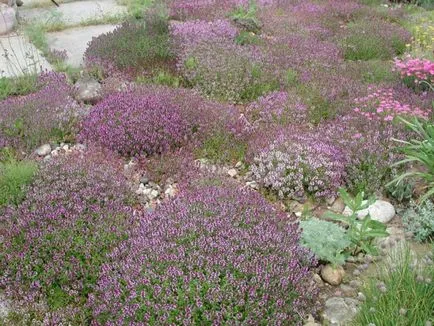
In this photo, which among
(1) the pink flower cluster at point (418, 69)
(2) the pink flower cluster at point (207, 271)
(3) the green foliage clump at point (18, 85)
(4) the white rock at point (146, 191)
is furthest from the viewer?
(3) the green foliage clump at point (18, 85)

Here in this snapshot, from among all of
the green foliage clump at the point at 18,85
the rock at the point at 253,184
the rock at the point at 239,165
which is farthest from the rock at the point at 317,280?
the green foliage clump at the point at 18,85

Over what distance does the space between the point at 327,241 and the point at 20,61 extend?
6525mm

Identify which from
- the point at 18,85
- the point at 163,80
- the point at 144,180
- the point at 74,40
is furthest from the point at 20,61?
the point at 144,180

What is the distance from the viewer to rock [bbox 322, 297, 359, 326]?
3961 millimetres

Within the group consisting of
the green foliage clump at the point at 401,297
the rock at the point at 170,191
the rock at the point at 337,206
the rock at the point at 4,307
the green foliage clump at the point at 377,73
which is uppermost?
the green foliage clump at the point at 401,297

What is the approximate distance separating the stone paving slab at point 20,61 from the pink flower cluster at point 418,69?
528 cm

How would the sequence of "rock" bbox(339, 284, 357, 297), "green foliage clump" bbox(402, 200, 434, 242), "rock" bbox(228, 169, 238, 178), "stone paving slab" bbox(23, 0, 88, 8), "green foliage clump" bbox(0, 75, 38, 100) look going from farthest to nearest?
"stone paving slab" bbox(23, 0, 88, 8) < "green foliage clump" bbox(0, 75, 38, 100) < "rock" bbox(228, 169, 238, 178) < "green foliage clump" bbox(402, 200, 434, 242) < "rock" bbox(339, 284, 357, 297)

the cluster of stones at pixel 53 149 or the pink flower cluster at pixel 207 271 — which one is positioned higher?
the pink flower cluster at pixel 207 271

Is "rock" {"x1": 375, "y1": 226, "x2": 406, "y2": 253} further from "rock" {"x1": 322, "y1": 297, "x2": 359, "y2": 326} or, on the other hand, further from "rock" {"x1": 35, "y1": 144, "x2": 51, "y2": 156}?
"rock" {"x1": 35, "y1": 144, "x2": 51, "y2": 156}

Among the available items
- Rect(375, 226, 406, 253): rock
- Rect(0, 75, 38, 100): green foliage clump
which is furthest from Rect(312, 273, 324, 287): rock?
Rect(0, 75, 38, 100): green foliage clump

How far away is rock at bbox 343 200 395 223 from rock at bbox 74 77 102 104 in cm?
390

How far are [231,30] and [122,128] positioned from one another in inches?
169

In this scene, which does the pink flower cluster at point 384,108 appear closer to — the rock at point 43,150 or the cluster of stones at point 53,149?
the cluster of stones at point 53,149

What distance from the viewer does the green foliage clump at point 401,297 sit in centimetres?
351
